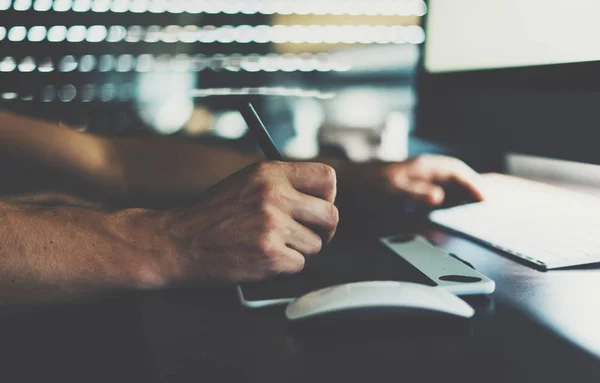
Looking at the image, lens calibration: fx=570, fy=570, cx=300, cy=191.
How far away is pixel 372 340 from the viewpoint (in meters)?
0.34

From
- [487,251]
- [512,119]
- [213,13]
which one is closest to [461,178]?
[512,119]

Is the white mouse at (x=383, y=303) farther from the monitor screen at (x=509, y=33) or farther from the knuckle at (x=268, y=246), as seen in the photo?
the monitor screen at (x=509, y=33)

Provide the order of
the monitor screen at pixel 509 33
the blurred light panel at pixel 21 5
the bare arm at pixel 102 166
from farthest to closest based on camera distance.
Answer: the blurred light panel at pixel 21 5 → the bare arm at pixel 102 166 → the monitor screen at pixel 509 33

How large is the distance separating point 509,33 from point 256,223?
41 cm

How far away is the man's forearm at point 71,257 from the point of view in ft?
1.53

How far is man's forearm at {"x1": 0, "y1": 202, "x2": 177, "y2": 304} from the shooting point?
467 mm

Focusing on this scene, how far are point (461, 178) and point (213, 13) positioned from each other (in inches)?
27.9

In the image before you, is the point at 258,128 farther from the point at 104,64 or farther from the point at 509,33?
the point at 104,64

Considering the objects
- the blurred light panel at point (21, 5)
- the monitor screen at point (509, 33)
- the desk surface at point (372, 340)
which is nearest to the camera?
the desk surface at point (372, 340)

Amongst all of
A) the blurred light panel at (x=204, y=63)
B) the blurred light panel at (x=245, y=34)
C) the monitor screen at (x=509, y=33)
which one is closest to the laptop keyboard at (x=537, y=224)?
the monitor screen at (x=509, y=33)

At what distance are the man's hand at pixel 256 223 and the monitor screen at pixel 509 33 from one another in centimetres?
27

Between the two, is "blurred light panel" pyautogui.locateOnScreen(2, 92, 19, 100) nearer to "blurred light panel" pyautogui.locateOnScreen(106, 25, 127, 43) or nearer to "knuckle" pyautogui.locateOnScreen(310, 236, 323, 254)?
"blurred light panel" pyautogui.locateOnScreen(106, 25, 127, 43)

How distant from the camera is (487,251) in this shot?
573mm

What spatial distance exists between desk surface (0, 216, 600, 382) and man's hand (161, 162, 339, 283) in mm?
27
